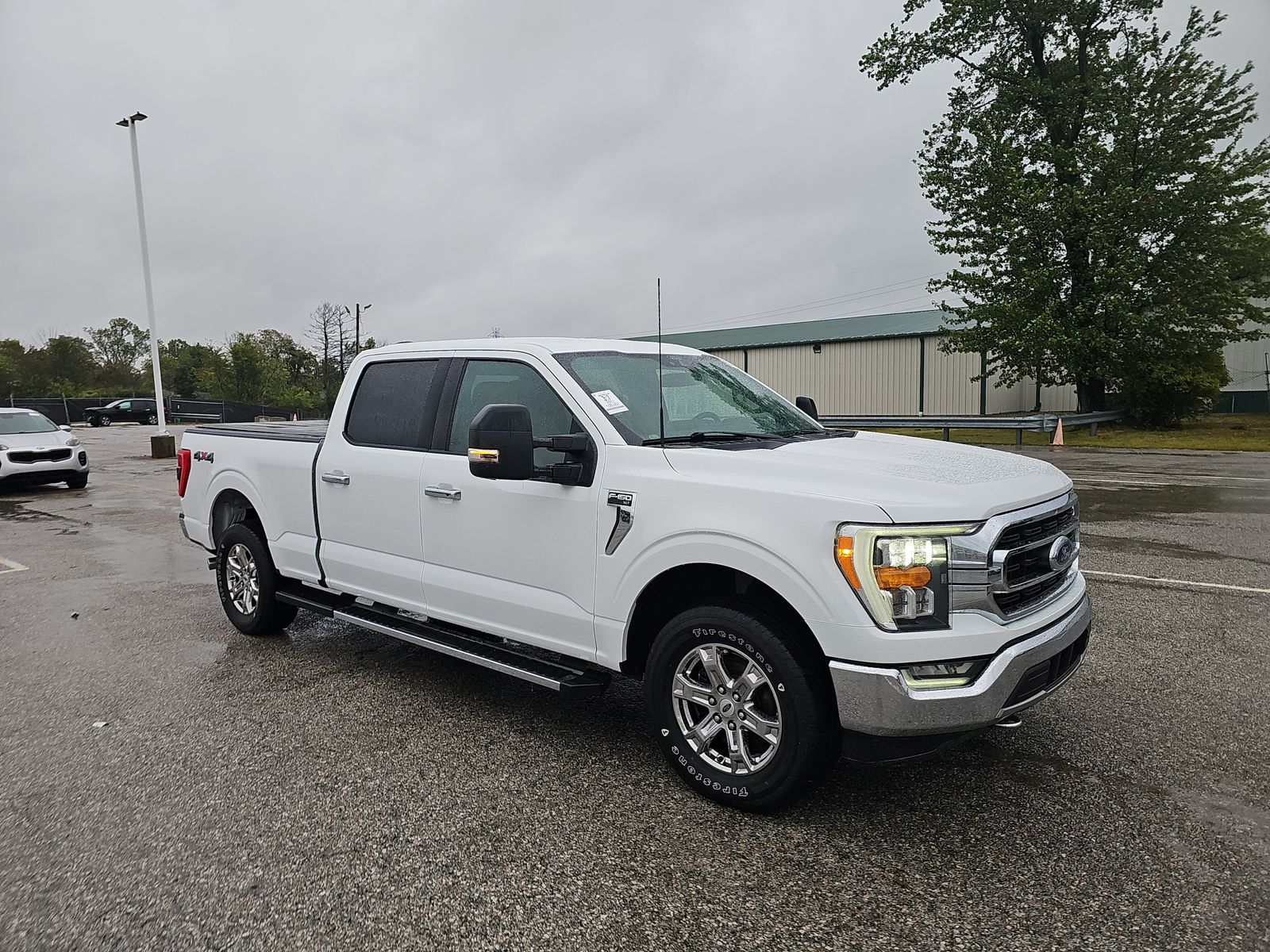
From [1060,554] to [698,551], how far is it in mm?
1501

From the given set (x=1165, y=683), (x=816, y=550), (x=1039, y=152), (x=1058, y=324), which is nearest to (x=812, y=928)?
(x=816, y=550)

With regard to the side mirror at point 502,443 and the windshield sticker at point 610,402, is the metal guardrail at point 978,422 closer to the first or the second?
the windshield sticker at point 610,402

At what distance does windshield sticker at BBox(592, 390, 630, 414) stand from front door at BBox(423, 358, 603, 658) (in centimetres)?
14

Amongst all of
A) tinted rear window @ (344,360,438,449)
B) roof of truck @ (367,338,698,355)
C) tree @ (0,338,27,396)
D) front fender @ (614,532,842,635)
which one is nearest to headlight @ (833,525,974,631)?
front fender @ (614,532,842,635)

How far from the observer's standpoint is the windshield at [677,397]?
3945 millimetres

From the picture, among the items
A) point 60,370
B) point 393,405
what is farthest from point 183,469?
point 60,370

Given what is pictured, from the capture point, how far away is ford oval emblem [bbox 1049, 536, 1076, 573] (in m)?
3.36

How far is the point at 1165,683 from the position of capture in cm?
460

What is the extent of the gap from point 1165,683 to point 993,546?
2.45m

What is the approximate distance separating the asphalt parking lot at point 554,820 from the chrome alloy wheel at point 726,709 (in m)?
0.23

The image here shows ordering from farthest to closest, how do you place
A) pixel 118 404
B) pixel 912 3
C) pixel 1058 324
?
1. pixel 118 404
2. pixel 912 3
3. pixel 1058 324

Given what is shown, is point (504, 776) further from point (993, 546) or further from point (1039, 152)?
point (1039, 152)

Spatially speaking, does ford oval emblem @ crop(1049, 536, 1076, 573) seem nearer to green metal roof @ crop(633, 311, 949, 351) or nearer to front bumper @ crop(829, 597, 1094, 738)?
front bumper @ crop(829, 597, 1094, 738)

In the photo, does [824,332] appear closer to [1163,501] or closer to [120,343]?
[1163,501]
